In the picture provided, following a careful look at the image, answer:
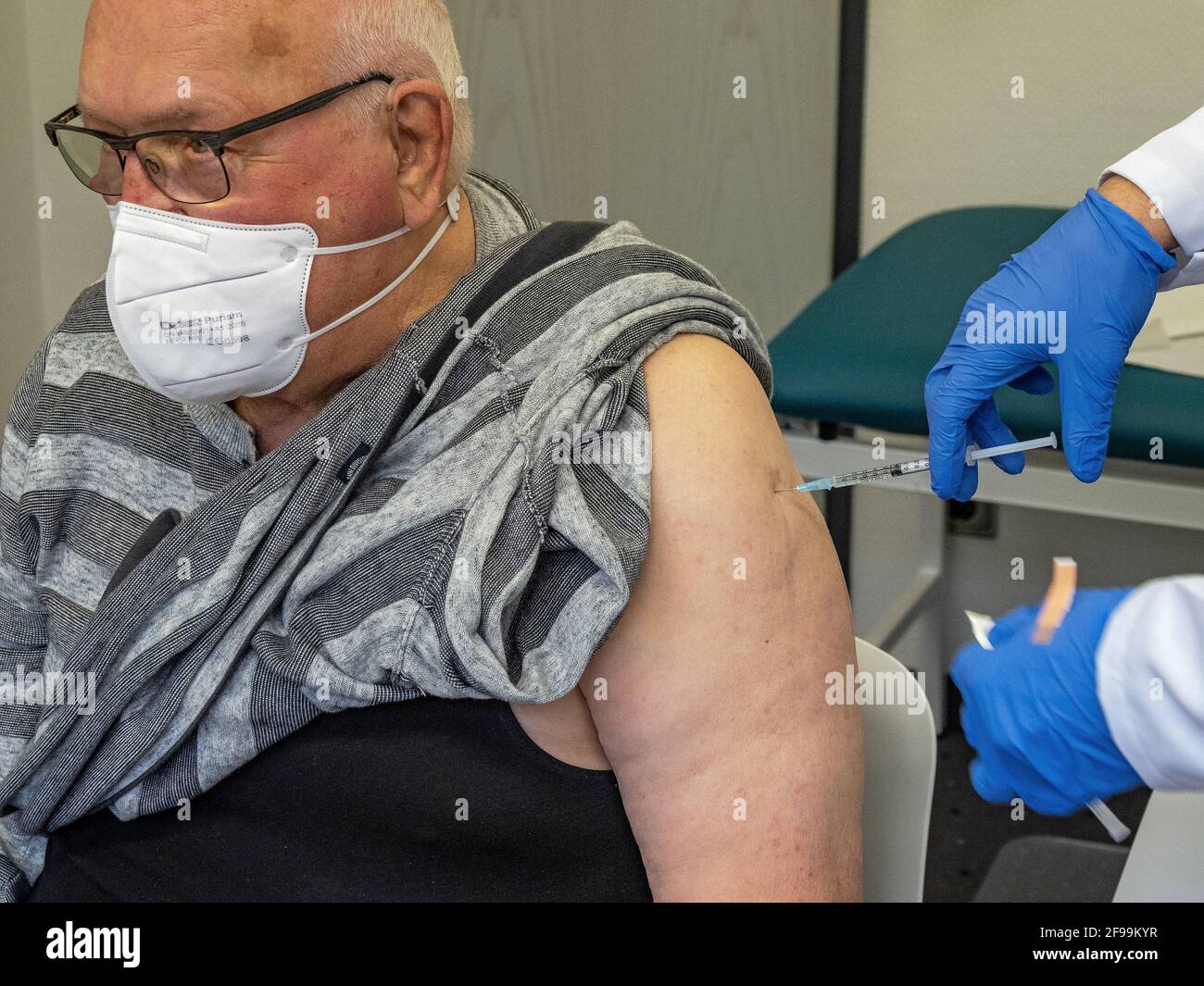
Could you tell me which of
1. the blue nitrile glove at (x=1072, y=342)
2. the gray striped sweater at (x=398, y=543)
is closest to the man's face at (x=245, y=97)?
the gray striped sweater at (x=398, y=543)

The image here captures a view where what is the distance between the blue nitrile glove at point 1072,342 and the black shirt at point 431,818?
17.1 inches

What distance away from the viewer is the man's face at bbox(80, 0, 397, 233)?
113 cm

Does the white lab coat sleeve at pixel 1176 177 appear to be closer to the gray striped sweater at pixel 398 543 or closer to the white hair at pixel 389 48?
the gray striped sweater at pixel 398 543

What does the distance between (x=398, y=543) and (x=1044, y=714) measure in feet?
1.71

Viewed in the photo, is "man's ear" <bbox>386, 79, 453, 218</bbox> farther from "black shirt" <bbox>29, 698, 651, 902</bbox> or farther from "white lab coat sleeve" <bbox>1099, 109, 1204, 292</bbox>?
"white lab coat sleeve" <bbox>1099, 109, 1204, 292</bbox>

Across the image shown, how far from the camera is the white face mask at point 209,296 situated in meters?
1.20

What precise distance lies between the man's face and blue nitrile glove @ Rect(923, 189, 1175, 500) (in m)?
0.54

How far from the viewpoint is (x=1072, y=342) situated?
1265 millimetres

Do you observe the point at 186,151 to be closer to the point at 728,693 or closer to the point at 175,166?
the point at 175,166

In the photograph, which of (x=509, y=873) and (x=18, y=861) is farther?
(x=18, y=861)

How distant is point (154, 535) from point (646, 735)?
1.70ft

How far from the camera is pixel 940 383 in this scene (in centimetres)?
128
